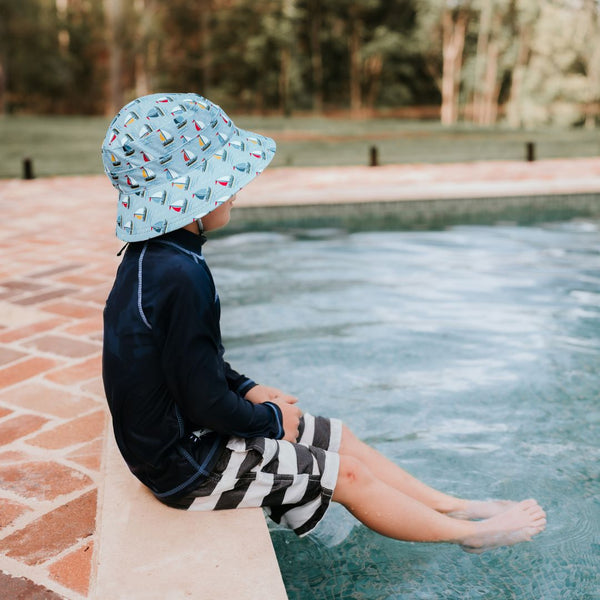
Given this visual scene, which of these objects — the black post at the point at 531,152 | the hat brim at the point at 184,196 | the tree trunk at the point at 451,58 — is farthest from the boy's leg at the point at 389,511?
the tree trunk at the point at 451,58

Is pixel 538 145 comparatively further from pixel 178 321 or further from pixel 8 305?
pixel 178 321

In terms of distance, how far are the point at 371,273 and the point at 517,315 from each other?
4.76 ft

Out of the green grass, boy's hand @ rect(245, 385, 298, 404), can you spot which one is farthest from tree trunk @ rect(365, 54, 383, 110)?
boy's hand @ rect(245, 385, 298, 404)

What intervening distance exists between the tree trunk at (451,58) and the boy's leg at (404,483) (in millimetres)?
26999

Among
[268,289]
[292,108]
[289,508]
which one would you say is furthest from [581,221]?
[292,108]

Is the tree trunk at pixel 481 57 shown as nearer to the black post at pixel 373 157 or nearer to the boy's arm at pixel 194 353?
the black post at pixel 373 157

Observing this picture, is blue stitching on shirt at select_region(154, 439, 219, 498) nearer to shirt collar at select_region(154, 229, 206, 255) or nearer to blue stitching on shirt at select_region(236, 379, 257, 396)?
blue stitching on shirt at select_region(236, 379, 257, 396)

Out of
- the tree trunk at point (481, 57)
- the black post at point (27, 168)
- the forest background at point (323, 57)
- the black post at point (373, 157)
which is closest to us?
the black post at point (27, 168)

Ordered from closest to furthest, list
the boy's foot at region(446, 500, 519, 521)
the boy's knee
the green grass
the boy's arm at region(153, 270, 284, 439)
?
the boy's arm at region(153, 270, 284, 439), the boy's knee, the boy's foot at region(446, 500, 519, 521), the green grass

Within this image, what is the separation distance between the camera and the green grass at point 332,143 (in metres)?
14.1

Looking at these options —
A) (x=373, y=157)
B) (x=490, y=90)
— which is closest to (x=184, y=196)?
(x=373, y=157)

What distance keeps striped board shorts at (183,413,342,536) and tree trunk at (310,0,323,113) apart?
93.0 ft

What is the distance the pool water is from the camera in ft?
7.95

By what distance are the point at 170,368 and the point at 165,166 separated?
50cm
